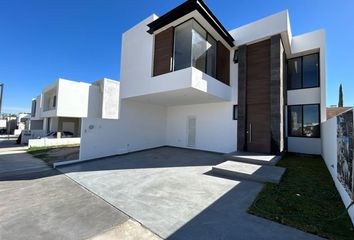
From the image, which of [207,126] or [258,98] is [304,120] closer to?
[258,98]

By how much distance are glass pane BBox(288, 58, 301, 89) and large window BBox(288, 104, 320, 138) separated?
137cm

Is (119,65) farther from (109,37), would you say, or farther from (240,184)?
(240,184)

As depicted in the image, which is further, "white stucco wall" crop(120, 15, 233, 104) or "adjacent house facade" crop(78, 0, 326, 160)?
"adjacent house facade" crop(78, 0, 326, 160)

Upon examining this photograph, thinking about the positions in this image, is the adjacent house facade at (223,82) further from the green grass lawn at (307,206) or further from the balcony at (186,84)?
the green grass lawn at (307,206)

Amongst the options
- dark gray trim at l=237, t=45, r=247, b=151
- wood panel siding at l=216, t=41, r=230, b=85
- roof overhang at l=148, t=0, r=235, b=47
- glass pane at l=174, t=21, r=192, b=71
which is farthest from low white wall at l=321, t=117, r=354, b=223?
roof overhang at l=148, t=0, r=235, b=47

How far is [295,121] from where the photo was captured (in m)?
9.69

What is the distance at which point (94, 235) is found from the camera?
2625 millimetres

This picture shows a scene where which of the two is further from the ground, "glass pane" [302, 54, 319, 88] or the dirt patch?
"glass pane" [302, 54, 319, 88]

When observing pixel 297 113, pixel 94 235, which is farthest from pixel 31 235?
pixel 297 113

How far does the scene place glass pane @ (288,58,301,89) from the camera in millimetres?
9938

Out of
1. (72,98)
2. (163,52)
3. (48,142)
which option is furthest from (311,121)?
(72,98)

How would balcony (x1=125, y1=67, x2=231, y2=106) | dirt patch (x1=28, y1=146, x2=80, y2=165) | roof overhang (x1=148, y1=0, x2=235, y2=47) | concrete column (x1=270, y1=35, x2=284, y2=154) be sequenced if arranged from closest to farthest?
1. roof overhang (x1=148, y1=0, x2=235, y2=47)
2. balcony (x1=125, y1=67, x2=231, y2=106)
3. concrete column (x1=270, y1=35, x2=284, y2=154)
4. dirt patch (x1=28, y1=146, x2=80, y2=165)

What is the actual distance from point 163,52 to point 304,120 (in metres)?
8.81

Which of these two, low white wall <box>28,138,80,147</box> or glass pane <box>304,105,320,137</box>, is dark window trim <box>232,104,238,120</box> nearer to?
glass pane <box>304,105,320,137</box>
